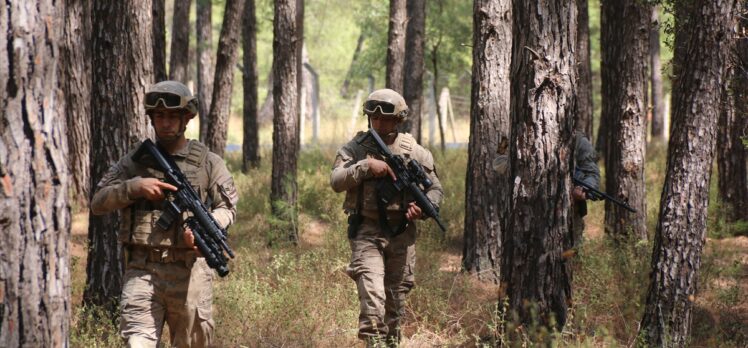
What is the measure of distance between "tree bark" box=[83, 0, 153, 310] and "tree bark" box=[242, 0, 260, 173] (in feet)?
32.3

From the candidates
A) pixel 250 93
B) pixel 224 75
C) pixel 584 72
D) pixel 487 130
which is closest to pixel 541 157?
pixel 487 130

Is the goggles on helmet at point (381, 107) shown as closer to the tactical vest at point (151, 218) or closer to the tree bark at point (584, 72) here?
the tactical vest at point (151, 218)

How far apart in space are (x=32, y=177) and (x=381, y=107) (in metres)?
3.34

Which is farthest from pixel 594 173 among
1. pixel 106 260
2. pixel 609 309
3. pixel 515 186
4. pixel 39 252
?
pixel 39 252

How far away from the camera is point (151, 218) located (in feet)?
16.4

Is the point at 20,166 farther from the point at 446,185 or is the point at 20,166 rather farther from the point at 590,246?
the point at 446,185

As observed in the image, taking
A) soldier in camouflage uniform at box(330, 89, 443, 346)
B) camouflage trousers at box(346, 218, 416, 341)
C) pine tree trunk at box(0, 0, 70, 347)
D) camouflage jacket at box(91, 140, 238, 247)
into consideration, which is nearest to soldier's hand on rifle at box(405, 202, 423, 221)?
soldier in camouflage uniform at box(330, 89, 443, 346)

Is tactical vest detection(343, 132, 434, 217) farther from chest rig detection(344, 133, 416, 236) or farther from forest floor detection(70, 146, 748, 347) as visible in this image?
forest floor detection(70, 146, 748, 347)

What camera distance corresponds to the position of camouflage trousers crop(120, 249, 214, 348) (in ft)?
16.3

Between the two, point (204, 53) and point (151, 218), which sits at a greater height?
point (204, 53)

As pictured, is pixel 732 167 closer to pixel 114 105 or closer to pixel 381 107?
pixel 381 107

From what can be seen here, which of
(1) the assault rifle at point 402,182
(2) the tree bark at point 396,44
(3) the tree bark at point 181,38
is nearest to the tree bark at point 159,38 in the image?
(3) the tree bark at point 181,38

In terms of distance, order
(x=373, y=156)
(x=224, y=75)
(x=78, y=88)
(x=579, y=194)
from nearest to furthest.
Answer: (x=373, y=156) < (x=579, y=194) < (x=78, y=88) < (x=224, y=75)

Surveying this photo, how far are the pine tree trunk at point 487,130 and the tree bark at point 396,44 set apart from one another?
16.9 feet
